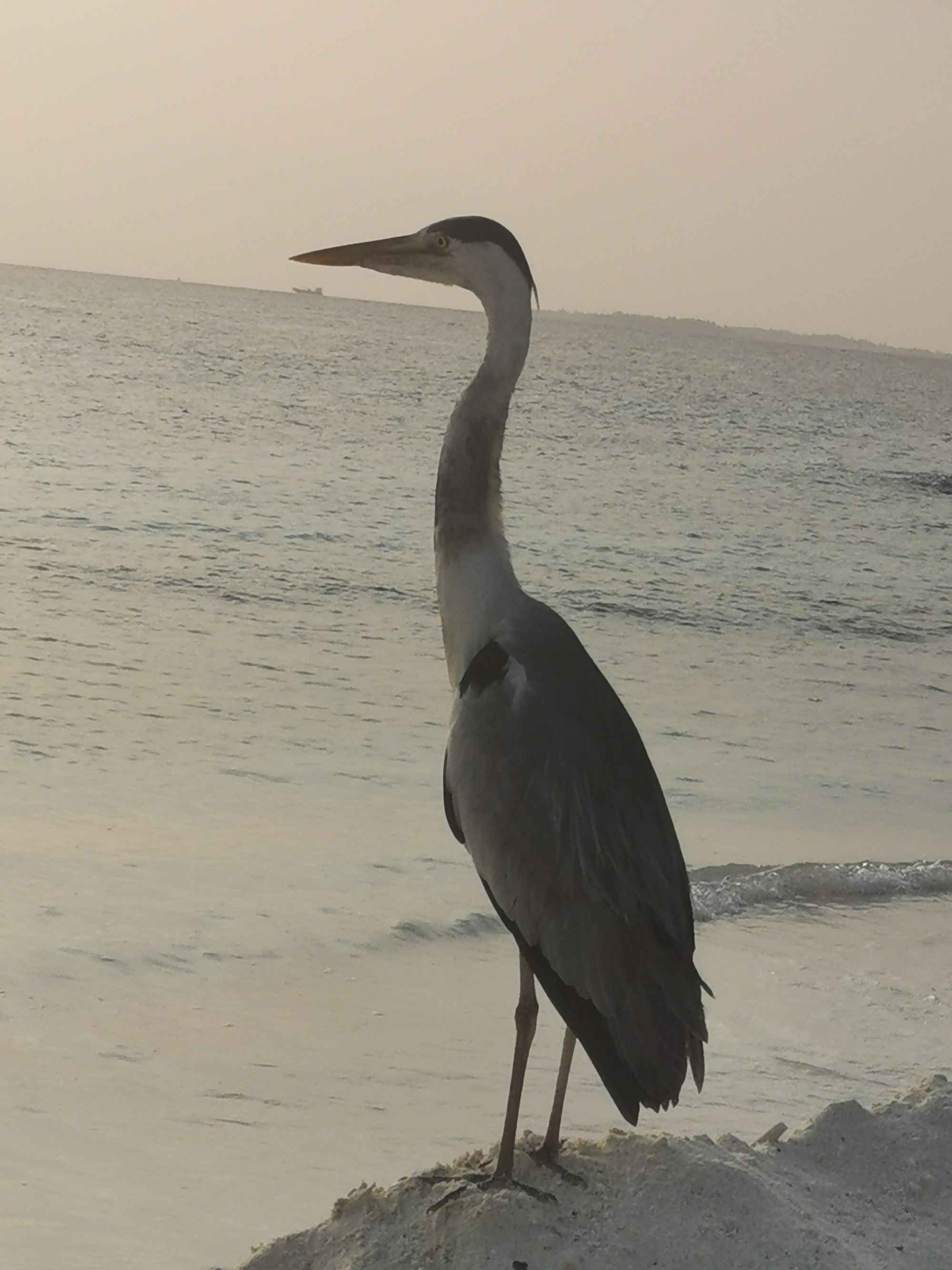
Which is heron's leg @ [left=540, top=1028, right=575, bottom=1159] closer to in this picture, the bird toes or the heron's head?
the bird toes

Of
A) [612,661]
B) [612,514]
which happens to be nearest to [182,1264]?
[612,661]

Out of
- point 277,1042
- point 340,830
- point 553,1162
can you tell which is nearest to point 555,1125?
point 553,1162

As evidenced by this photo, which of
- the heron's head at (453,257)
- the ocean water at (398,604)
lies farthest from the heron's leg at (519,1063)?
the ocean water at (398,604)

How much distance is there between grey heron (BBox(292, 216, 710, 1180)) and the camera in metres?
3.57

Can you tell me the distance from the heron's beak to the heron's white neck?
30cm

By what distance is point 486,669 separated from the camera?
3.90 metres

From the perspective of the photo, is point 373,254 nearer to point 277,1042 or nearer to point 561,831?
point 561,831

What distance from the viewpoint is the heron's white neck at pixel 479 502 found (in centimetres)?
409

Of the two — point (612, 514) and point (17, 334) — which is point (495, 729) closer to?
point (612, 514)

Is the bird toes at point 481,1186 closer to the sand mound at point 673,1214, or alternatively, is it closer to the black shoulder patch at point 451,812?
the sand mound at point 673,1214

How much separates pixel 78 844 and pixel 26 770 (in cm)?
125

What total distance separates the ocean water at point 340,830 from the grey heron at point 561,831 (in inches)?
47.3

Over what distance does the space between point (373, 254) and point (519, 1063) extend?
222 cm

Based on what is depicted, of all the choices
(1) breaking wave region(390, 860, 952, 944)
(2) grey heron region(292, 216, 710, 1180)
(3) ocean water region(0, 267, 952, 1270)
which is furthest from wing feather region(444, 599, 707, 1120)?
(1) breaking wave region(390, 860, 952, 944)
